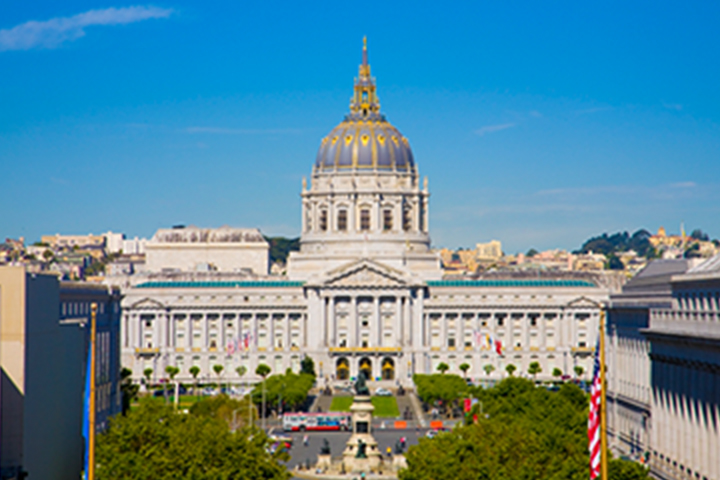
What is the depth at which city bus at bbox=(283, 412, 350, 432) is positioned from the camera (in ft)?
534

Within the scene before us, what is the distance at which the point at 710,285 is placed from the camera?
317ft

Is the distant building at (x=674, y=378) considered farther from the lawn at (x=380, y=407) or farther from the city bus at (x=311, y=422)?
the lawn at (x=380, y=407)

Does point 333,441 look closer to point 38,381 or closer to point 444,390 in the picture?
point 444,390

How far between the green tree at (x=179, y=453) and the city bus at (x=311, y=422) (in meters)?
54.3

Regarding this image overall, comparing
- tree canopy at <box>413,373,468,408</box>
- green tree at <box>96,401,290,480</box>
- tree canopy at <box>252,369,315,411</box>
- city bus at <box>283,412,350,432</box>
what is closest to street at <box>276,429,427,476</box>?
city bus at <box>283,412,350,432</box>

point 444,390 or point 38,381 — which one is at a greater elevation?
point 38,381

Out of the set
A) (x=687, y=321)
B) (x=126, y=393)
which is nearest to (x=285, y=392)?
(x=126, y=393)

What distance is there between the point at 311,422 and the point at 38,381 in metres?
88.2

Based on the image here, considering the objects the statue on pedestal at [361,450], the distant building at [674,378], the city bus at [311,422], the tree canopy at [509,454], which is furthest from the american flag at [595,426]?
the city bus at [311,422]

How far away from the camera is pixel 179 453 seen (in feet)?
324

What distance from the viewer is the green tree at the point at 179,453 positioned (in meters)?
94.6

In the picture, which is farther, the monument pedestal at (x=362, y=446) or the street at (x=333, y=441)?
the street at (x=333, y=441)

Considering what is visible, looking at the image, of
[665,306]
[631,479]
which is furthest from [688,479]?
[665,306]

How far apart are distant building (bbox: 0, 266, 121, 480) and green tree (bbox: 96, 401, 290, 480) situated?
7.17 m
